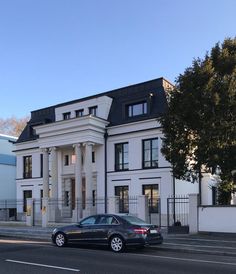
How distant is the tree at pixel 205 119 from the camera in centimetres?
2080

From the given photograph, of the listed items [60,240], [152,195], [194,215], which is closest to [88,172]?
[152,195]

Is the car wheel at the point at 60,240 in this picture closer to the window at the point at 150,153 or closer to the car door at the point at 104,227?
the car door at the point at 104,227

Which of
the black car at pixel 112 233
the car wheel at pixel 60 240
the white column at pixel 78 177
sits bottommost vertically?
the car wheel at pixel 60 240

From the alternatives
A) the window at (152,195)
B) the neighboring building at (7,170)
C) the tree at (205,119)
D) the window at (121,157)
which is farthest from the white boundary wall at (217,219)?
the neighboring building at (7,170)

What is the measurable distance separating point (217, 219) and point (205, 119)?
483 cm

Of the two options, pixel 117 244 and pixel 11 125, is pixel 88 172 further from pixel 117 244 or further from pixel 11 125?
pixel 11 125

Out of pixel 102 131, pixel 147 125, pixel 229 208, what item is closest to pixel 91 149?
pixel 102 131

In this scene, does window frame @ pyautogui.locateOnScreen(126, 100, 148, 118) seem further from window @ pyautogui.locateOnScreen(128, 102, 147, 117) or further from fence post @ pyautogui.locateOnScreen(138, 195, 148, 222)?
fence post @ pyautogui.locateOnScreen(138, 195, 148, 222)

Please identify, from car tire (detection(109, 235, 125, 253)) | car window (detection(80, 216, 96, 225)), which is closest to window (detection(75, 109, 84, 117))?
Result: car window (detection(80, 216, 96, 225))

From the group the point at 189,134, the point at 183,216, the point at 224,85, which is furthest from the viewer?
the point at 183,216

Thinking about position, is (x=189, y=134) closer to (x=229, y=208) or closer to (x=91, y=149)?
(x=229, y=208)

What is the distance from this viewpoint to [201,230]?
857 inches

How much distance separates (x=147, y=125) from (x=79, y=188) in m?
6.82

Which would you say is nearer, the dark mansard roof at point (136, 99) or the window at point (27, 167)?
the dark mansard roof at point (136, 99)
